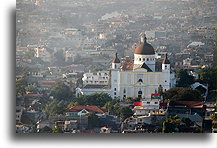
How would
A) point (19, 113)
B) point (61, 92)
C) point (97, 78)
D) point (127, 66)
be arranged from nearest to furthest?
1. point (19, 113)
2. point (61, 92)
3. point (127, 66)
4. point (97, 78)

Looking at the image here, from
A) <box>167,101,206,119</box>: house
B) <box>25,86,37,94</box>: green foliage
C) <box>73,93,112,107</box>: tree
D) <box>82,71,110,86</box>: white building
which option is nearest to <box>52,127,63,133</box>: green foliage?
<box>167,101,206,119</box>: house

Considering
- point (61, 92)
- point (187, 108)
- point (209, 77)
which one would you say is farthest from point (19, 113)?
point (209, 77)

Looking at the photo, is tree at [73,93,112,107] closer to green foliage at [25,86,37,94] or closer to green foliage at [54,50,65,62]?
green foliage at [25,86,37,94]

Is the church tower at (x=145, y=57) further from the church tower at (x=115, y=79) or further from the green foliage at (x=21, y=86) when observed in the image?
the green foliage at (x=21, y=86)

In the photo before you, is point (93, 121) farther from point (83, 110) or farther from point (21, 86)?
point (21, 86)

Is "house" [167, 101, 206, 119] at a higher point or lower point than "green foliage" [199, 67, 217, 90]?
lower

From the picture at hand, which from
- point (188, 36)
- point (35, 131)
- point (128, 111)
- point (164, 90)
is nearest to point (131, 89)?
point (164, 90)
